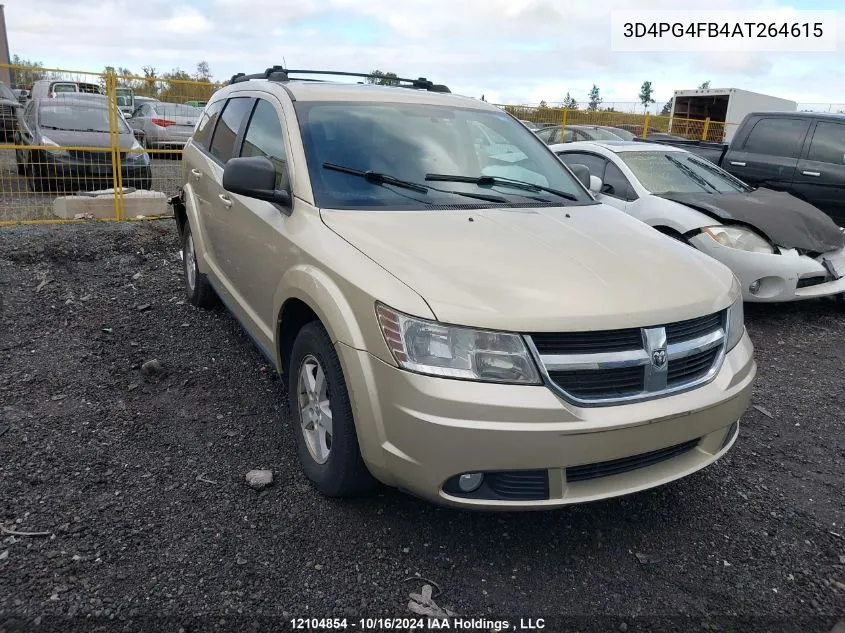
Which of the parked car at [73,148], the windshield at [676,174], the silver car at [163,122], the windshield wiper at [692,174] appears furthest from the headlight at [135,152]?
the windshield wiper at [692,174]

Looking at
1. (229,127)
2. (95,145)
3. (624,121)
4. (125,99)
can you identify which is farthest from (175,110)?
(624,121)

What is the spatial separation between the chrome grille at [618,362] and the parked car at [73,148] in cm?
797

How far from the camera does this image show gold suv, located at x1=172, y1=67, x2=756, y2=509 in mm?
2281

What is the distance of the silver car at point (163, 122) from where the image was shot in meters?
8.99

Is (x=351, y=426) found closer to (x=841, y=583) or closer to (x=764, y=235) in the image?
(x=841, y=583)

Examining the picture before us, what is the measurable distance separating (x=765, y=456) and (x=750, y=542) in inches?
35.0

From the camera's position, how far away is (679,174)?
6.62m

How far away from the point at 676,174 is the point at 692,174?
20cm

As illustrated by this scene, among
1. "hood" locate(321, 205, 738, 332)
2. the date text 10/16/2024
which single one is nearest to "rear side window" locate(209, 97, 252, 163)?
"hood" locate(321, 205, 738, 332)

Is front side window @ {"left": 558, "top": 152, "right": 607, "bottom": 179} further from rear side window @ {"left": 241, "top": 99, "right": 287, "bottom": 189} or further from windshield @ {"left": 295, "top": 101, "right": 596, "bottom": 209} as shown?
rear side window @ {"left": 241, "top": 99, "right": 287, "bottom": 189}

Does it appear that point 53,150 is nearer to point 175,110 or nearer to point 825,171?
point 175,110

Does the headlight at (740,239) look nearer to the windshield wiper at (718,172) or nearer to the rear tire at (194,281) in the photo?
the windshield wiper at (718,172)

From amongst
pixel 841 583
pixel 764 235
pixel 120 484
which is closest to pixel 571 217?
pixel 841 583

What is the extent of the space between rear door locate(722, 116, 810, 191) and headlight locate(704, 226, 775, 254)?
9.71 feet
